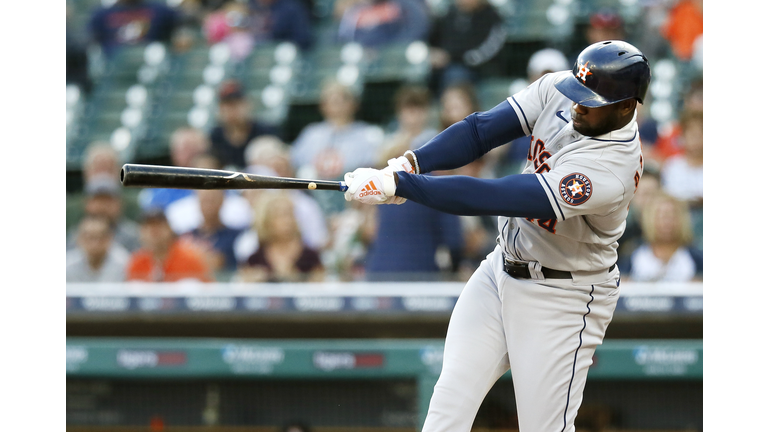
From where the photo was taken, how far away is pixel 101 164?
4926mm

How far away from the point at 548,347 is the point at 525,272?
226mm

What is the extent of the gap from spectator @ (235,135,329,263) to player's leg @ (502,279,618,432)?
6.83ft

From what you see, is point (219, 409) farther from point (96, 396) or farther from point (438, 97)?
point (438, 97)

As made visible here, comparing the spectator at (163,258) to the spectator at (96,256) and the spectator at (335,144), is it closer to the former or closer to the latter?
the spectator at (96,256)

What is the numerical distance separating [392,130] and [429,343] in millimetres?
1655

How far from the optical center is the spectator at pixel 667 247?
3864 millimetres

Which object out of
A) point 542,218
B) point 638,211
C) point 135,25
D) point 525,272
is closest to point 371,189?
point 542,218

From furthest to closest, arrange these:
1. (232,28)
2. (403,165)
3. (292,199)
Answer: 1. (232,28)
2. (292,199)
3. (403,165)

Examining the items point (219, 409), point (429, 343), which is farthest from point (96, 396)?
point (429, 343)

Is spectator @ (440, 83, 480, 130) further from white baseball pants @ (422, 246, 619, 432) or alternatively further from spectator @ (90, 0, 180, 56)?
spectator @ (90, 0, 180, 56)

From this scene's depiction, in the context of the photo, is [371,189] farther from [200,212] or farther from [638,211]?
[200,212]

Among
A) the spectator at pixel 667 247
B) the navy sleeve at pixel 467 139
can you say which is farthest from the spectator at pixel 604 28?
the navy sleeve at pixel 467 139

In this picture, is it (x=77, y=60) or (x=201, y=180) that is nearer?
A: (x=201, y=180)

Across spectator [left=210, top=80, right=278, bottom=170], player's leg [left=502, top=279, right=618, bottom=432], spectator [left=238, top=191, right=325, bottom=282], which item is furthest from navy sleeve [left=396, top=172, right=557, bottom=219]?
spectator [left=210, top=80, right=278, bottom=170]
